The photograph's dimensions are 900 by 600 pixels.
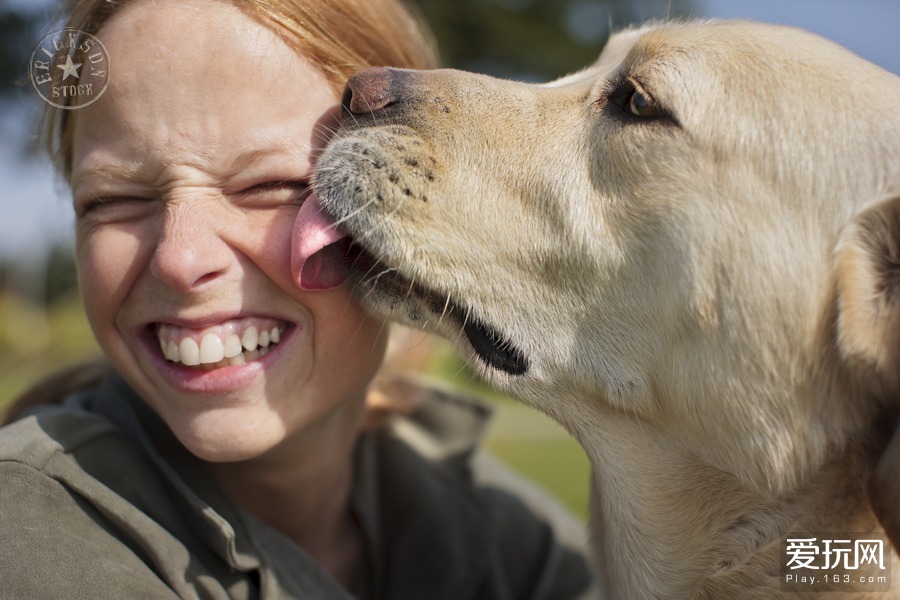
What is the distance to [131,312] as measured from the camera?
96.8 inches

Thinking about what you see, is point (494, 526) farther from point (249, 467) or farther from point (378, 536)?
point (249, 467)

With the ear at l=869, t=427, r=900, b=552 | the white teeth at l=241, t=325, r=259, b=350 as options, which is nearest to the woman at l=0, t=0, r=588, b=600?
the white teeth at l=241, t=325, r=259, b=350

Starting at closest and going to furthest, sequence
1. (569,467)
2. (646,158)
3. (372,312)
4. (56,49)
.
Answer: (646,158) → (372,312) → (56,49) → (569,467)

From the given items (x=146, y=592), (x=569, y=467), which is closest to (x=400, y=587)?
(x=146, y=592)

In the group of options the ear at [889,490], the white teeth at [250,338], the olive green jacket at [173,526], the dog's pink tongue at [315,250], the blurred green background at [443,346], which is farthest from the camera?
the blurred green background at [443,346]

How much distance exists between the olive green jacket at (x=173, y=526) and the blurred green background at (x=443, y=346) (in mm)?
1472

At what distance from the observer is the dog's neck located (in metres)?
2.31

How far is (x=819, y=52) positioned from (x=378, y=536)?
234 cm

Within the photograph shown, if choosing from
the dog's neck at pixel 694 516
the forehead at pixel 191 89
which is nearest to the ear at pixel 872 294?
the dog's neck at pixel 694 516

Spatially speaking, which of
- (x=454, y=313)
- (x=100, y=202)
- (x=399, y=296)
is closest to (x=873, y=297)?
(x=454, y=313)

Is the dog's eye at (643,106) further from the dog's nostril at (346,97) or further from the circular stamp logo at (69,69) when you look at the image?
the circular stamp logo at (69,69)

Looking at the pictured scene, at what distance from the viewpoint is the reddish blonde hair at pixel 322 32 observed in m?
2.54

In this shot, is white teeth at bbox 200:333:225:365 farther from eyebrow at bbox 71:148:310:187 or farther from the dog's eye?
the dog's eye

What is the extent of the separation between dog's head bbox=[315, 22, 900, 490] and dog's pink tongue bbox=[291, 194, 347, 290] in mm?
51
